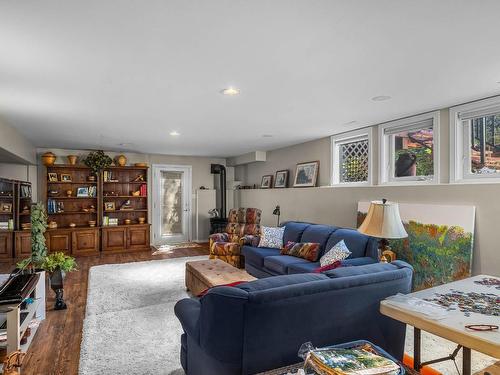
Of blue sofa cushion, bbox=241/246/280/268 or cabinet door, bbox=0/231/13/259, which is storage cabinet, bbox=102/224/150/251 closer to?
cabinet door, bbox=0/231/13/259

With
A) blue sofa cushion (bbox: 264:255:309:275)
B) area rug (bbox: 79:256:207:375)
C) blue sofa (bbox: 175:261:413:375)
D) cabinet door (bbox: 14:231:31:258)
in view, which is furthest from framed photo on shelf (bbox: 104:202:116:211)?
blue sofa (bbox: 175:261:413:375)

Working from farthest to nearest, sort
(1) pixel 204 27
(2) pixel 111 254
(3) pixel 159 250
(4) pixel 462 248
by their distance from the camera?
1. (3) pixel 159 250
2. (2) pixel 111 254
3. (4) pixel 462 248
4. (1) pixel 204 27

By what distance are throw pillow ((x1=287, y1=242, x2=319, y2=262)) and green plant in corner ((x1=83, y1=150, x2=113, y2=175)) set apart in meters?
4.62

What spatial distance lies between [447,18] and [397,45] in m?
0.34

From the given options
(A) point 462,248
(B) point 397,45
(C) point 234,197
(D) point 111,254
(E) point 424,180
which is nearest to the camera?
(B) point 397,45

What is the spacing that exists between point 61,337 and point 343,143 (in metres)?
4.42

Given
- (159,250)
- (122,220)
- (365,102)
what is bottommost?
(159,250)

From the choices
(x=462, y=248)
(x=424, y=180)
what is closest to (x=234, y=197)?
(x=424, y=180)

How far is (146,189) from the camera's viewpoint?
7.38 metres

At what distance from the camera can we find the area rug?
2.40 meters

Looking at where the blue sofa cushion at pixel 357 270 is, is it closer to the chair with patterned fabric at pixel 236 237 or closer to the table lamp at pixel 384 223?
the table lamp at pixel 384 223

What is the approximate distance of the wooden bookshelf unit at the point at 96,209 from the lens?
6457 mm

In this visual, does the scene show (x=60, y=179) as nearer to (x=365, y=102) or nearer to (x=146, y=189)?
(x=146, y=189)

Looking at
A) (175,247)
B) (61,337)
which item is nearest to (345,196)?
(61,337)
